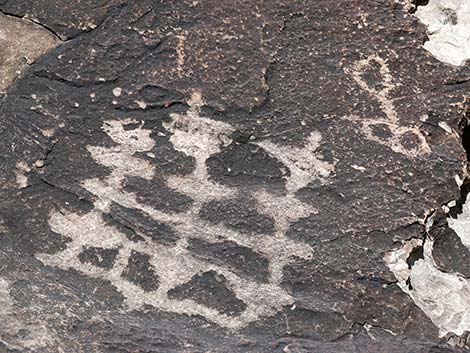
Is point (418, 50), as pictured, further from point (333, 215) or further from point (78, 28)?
point (78, 28)

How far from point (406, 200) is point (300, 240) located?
16cm

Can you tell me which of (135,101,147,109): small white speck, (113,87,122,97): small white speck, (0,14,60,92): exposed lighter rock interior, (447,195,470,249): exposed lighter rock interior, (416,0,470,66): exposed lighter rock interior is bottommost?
(447,195,470,249): exposed lighter rock interior

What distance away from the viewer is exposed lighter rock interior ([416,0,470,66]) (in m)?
0.94

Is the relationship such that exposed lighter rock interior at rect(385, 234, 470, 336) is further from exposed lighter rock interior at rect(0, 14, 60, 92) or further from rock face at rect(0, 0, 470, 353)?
exposed lighter rock interior at rect(0, 14, 60, 92)

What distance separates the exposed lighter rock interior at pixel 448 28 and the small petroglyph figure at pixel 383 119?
0.24ft

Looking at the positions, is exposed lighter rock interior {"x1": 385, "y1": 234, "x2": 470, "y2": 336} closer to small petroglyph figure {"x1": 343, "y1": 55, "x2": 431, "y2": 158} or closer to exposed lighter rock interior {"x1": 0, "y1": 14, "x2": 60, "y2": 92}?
small petroglyph figure {"x1": 343, "y1": 55, "x2": 431, "y2": 158}

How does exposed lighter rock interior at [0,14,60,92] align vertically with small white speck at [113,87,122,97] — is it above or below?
above

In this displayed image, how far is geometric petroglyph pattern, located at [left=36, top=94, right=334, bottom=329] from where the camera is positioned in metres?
0.98

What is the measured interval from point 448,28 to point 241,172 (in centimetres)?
35

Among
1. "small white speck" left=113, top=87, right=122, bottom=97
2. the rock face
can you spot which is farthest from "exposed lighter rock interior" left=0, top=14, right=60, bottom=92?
"small white speck" left=113, top=87, right=122, bottom=97

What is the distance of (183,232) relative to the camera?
102 cm

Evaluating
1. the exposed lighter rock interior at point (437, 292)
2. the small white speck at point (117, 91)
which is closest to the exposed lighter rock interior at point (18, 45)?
the small white speck at point (117, 91)

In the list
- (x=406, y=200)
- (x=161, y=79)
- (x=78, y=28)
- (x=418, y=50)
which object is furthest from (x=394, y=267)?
(x=78, y=28)

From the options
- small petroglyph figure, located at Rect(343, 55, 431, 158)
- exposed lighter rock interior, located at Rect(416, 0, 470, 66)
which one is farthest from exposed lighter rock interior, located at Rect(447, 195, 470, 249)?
exposed lighter rock interior, located at Rect(416, 0, 470, 66)
